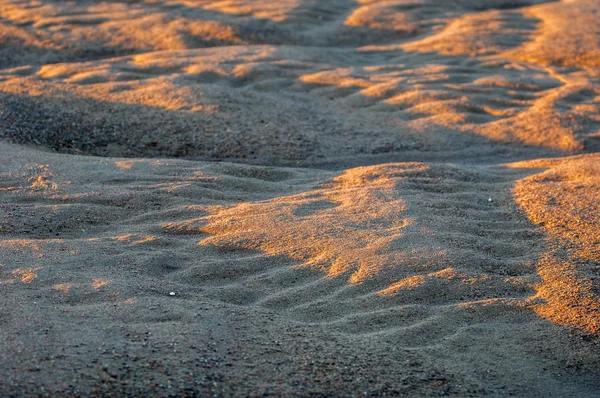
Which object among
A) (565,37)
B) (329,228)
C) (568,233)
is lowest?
(568,233)

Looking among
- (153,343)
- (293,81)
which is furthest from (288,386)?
(293,81)

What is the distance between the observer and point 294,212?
3525 mm

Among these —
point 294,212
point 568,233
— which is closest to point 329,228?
point 294,212

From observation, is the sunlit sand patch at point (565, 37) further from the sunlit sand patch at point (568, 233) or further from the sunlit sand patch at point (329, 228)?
the sunlit sand patch at point (329, 228)

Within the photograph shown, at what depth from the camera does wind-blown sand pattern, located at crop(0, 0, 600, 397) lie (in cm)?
245

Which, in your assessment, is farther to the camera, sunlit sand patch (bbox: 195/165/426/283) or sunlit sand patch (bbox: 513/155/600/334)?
sunlit sand patch (bbox: 195/165/426/283)

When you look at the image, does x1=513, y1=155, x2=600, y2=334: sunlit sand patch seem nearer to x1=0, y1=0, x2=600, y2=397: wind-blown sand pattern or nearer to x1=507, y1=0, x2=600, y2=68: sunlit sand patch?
x1=0, y1=0, x2=600, y2=397: wind-blown sand pattern

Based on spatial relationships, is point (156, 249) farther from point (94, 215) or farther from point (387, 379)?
point (387, 379)

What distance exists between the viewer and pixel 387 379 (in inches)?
93.7

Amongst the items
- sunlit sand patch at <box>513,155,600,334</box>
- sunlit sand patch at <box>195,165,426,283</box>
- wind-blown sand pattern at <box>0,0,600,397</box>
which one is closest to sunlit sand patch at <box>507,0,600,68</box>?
wind-blown sand pattern at <box>0,0,600,397</box>

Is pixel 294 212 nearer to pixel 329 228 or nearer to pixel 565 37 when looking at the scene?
pixel 329 228

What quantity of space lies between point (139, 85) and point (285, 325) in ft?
10.9

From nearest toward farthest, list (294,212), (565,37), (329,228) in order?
(329,228) → (294,212) → (565,37)

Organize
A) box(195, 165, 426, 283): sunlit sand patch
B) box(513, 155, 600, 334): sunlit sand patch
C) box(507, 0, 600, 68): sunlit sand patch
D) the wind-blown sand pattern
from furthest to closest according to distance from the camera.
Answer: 1. box(507, 0, 600, 68): sunlit sand patch
2. box(195, 165, 426, 283): sunlit sand patch
3. box(513, 155, 600, 334): sunlit sand patch
4. the wind-blown sand pattern
